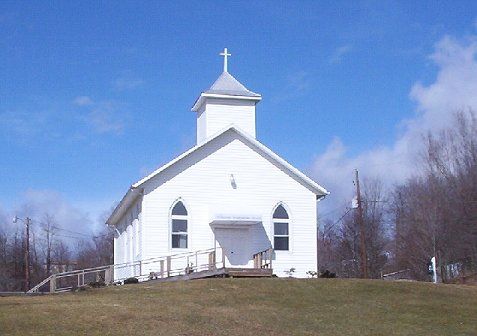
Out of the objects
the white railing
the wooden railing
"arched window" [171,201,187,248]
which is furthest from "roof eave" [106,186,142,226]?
the wooden railing

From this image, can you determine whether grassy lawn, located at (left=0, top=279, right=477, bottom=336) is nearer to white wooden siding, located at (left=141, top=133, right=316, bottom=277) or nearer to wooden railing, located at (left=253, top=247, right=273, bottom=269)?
wooden railing, located at (left=253, top=247, right=273, bottom=269)

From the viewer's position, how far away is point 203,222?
3756 centimetres

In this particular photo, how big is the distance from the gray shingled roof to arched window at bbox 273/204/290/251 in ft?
19.9

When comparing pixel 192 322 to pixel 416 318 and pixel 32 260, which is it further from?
pixel 32 260

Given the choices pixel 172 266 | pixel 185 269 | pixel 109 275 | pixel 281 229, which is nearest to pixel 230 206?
pixel 281 229

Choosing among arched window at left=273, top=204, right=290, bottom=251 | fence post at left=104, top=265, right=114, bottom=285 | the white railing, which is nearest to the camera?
the white railing

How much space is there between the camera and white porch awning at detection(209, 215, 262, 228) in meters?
36.9

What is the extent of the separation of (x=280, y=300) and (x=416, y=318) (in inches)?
188

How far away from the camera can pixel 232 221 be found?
121ft

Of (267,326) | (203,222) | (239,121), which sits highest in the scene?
(239,121)

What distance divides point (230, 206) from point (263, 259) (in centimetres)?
285

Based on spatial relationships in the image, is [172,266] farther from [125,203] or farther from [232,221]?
[125,203]

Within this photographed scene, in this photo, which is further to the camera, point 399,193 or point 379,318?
point 399,193

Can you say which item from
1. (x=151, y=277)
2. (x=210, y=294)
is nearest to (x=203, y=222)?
(x=151, y=277)
